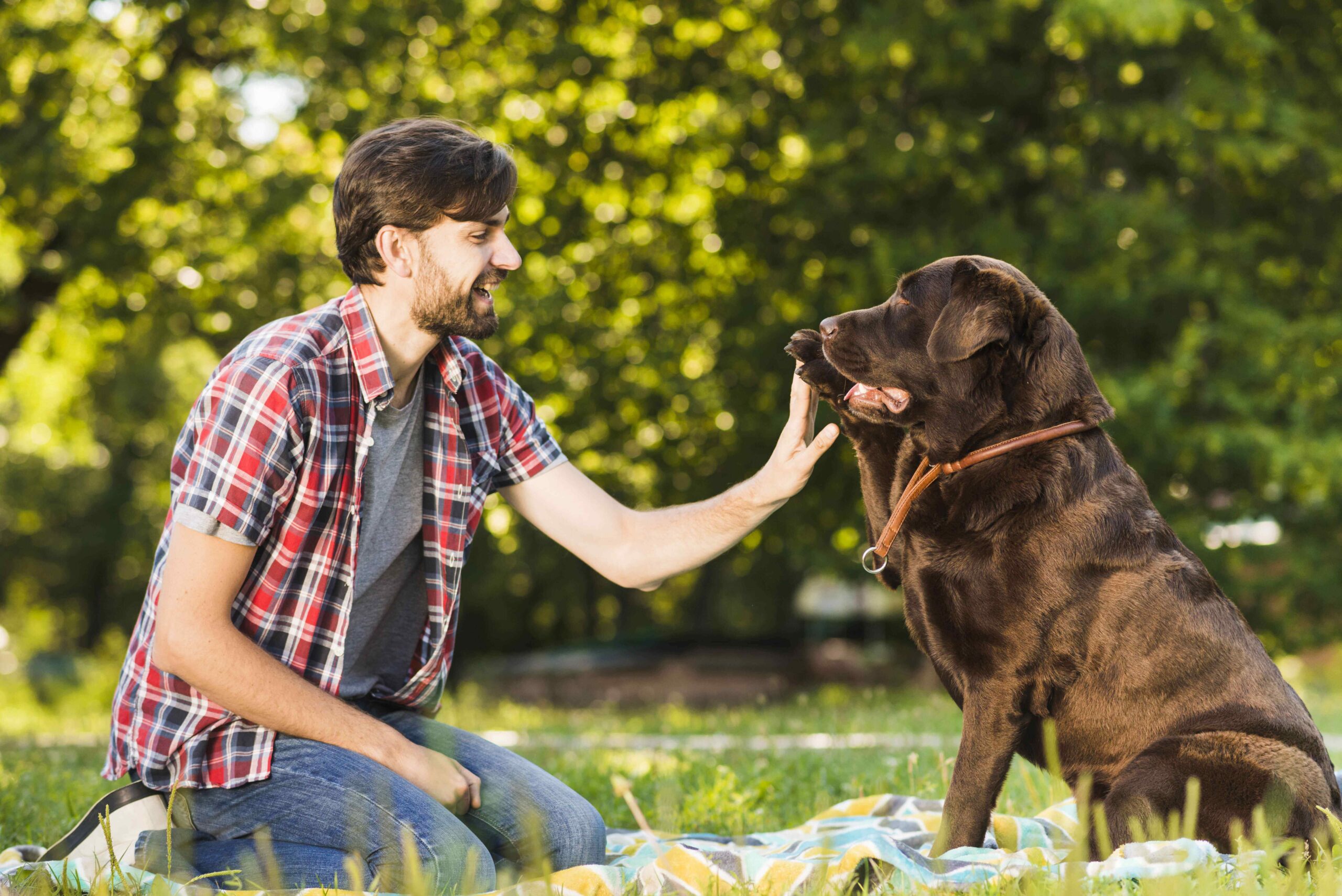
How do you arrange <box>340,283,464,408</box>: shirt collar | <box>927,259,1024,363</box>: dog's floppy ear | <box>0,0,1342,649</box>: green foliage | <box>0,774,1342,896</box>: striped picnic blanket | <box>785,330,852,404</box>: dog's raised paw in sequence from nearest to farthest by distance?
<box>0,774,1342,896</box>: striped picnic blanket, <box>927,259,1024,363</box>: dog's floppy ear, <box>340,283,464,408</box>: shirt collar, <box>785,330,852,404</box>: dog's raised paw, <box>0,0,1342,649</box>: green foliage

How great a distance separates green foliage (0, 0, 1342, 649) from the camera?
8.80 meters

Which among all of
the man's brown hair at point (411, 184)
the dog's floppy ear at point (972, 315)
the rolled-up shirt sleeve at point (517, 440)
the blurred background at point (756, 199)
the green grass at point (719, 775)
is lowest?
the green grass at point (719, 775)

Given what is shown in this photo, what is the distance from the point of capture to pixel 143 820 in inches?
111

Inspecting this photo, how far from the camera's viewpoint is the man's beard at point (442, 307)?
10.5 ft

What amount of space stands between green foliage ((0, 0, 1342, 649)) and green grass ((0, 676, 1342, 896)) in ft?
8.76

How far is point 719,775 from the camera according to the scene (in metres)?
4.13

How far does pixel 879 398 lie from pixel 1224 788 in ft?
4.14

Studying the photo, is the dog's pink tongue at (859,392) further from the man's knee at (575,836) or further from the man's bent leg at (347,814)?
the man's bent leg at (347,814)

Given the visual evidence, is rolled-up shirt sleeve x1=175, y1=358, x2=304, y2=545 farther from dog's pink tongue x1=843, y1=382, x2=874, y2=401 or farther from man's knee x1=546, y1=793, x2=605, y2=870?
dog's pink tongue x1=843, y1=382, x2=874, y2=401

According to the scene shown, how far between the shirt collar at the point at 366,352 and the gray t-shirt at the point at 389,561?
0.38ft

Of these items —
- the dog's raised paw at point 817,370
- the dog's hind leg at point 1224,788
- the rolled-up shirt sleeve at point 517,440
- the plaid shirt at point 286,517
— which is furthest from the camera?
the rolled-up shirt sleeve at point 517,440

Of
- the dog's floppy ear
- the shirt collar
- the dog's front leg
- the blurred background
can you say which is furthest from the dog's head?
the blurred background

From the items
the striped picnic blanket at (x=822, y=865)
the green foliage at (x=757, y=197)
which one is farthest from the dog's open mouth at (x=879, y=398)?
the green foliage at (x=757, y=197)

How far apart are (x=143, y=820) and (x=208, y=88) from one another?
10.4 m
